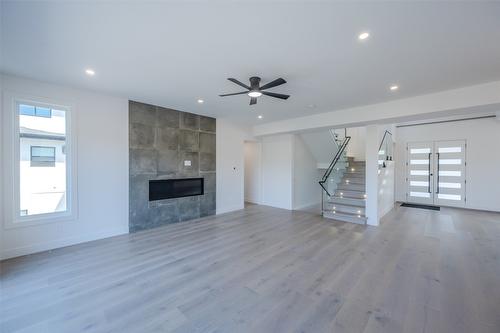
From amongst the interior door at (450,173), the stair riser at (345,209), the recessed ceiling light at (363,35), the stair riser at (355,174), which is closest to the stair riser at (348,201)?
the stair riser at (345,209)

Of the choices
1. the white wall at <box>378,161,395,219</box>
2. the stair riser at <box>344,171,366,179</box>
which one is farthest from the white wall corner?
the stair riser at <box>344,171,366,179</box>

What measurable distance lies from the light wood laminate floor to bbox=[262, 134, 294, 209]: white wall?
8.74ft

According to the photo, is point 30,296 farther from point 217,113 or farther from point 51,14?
point 217,113

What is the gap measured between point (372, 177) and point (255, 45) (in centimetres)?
456

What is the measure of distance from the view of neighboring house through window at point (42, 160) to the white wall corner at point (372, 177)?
6.87 m

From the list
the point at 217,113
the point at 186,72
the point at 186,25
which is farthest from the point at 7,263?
the point at 217,113

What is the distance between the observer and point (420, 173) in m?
7.80

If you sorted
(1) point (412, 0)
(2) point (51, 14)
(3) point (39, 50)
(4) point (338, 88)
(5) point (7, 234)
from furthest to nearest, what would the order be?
(4) point (338, 88) < (5) point (7, 234) < (3) point (39, 50) < (2) point (51, 14) < (1) point (412, 0)

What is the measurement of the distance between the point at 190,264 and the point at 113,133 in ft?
10.8

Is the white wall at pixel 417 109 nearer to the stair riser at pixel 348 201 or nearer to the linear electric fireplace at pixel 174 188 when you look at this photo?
the stair riser at pixel 348 201

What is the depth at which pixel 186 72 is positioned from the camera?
321 centimetres

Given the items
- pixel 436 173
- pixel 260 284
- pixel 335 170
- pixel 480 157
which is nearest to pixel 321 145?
pixel 335 170

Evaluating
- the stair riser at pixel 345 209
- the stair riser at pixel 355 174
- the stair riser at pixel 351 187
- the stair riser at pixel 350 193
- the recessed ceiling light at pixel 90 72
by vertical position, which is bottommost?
the stair riser at pixel 345 209

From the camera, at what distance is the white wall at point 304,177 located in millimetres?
7133
